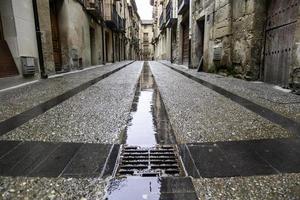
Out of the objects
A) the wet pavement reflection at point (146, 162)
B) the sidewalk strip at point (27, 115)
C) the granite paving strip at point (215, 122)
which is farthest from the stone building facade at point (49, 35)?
the granite paving strip at point (215, 122)

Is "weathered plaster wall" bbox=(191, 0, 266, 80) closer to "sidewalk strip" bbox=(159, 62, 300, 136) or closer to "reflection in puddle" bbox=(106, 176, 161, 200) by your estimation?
"sidewalk strip" bbox=(159, 62, 300, 136)

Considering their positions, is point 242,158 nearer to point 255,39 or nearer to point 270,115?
point 270,115

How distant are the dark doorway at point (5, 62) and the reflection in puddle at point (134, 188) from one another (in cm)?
433

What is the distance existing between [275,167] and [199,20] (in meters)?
9.22

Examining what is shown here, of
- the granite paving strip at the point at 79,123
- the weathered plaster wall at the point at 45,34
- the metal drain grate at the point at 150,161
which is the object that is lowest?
the metal drain grate at the point at 150,161

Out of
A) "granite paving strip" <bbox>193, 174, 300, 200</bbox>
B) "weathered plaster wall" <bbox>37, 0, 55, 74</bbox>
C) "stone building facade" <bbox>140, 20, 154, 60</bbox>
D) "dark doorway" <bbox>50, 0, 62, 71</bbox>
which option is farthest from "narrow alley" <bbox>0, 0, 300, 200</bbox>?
"stone building facade" <bbox>140, 20, 154, 60</bbox>

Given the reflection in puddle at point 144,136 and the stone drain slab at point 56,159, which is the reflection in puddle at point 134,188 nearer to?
the reflection in puddle at point 144,136

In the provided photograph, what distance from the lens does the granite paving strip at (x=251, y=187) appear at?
3.84 ft

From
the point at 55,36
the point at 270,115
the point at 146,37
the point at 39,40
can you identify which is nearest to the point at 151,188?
the point at 270,115

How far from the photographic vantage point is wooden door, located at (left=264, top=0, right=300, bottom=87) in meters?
4.34

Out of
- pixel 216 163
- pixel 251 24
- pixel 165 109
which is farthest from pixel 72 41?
pixel 216 163

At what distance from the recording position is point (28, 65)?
5230mm

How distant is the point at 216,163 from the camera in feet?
4.97

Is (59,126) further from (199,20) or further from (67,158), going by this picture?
(199,20)
